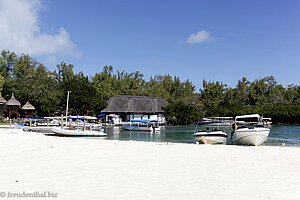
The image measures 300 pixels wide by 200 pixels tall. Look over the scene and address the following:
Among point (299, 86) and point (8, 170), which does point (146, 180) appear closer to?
point (8, 170)

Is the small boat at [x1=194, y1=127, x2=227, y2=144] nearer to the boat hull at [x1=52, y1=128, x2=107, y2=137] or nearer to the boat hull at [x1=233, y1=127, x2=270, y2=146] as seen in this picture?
the boat hull at [x1=233, y1=127, x2=270, y2=146]

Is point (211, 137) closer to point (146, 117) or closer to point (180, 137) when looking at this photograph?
point (180, 137)

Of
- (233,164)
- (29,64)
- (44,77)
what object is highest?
(29,64)

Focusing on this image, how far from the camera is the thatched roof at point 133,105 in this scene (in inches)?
2383

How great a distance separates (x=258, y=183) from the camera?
7.04 m

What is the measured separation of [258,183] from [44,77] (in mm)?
54528

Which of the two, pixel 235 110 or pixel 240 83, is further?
pixel 240 83

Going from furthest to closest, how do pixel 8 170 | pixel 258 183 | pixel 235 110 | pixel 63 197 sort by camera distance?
pixel 235 110 → pixel 8 170 → pixel 258 183 → pixel 63 197

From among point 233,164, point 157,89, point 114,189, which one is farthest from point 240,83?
point 114,189

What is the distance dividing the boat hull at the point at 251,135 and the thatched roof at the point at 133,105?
41327 mm

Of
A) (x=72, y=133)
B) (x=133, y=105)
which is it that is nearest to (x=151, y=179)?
(x=72, y=133)

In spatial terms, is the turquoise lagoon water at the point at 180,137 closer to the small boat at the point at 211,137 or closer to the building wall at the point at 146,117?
the small boat at the point at 211,137

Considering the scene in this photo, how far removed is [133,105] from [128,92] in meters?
13.3

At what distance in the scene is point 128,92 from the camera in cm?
7450
